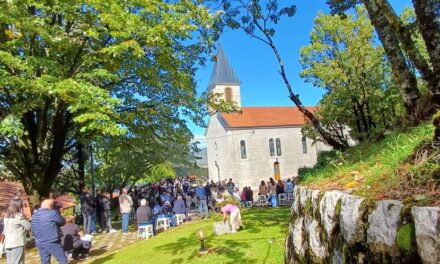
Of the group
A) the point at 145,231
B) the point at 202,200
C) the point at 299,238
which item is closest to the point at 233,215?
the point at 145,231

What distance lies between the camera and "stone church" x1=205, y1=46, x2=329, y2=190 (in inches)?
2323

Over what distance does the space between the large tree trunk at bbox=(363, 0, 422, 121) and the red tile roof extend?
173 ft

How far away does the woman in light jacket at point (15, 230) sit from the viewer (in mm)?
8000

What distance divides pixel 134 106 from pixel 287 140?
4850 cm

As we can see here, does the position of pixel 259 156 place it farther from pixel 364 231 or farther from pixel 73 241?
pixel 364 231

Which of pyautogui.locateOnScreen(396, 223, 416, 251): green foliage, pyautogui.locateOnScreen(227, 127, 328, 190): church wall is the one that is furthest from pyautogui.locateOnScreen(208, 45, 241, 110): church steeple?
pyautogui.locateOnScreen(396, 223, 416, 251): green foliage

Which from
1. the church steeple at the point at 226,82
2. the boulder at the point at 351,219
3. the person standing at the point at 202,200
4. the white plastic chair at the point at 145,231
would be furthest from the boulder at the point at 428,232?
the church steeple at the point at 226,82

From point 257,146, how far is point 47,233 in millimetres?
53233

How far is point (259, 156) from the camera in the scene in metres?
60.0

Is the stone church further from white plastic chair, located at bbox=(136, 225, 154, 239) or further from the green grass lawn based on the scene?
the green grass lawn

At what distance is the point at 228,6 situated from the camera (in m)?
10.9

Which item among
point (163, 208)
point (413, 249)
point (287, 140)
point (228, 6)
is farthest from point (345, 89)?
point (287, 140)

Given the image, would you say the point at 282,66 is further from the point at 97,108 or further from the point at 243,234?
the point at 97,108

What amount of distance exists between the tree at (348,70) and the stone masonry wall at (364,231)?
1947 centimetres
